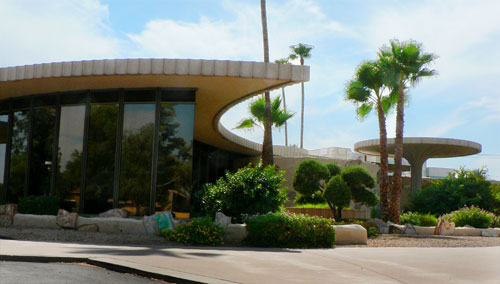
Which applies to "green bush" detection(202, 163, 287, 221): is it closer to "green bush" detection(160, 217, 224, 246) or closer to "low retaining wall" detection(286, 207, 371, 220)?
"green bush" detection(160, 217, 224, 246)

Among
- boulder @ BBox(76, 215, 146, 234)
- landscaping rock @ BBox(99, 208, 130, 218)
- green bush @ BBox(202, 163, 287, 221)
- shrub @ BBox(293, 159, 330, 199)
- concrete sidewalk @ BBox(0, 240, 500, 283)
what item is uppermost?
shrub @ BBox(293, 159, 330, 199)

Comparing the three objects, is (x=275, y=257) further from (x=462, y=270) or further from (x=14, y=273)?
(x=14, y=273)

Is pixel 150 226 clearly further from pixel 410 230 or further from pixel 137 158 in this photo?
pixel 410 230

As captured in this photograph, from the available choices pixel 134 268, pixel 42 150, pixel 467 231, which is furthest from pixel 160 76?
pixel 467 231

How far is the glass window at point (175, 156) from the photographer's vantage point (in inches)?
559

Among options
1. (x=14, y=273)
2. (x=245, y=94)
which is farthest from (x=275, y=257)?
(x=245, y=94)

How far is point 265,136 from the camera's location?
76.3 feet

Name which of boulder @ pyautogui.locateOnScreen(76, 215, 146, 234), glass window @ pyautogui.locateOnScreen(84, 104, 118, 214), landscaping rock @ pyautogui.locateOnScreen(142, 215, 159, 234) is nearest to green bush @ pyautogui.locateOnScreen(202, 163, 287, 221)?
landscaping rock @ pyautogui.locateOnScreen(142, 215, 159, 234)

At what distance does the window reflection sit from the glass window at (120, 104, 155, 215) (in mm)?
2974

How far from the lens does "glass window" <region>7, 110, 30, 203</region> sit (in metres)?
16.4

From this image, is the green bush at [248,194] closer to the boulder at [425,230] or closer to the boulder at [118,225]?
the boulder at [118,225]

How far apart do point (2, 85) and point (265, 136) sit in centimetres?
1209

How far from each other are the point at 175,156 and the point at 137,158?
1.15 metres

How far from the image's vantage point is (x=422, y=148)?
4084 centimetres
